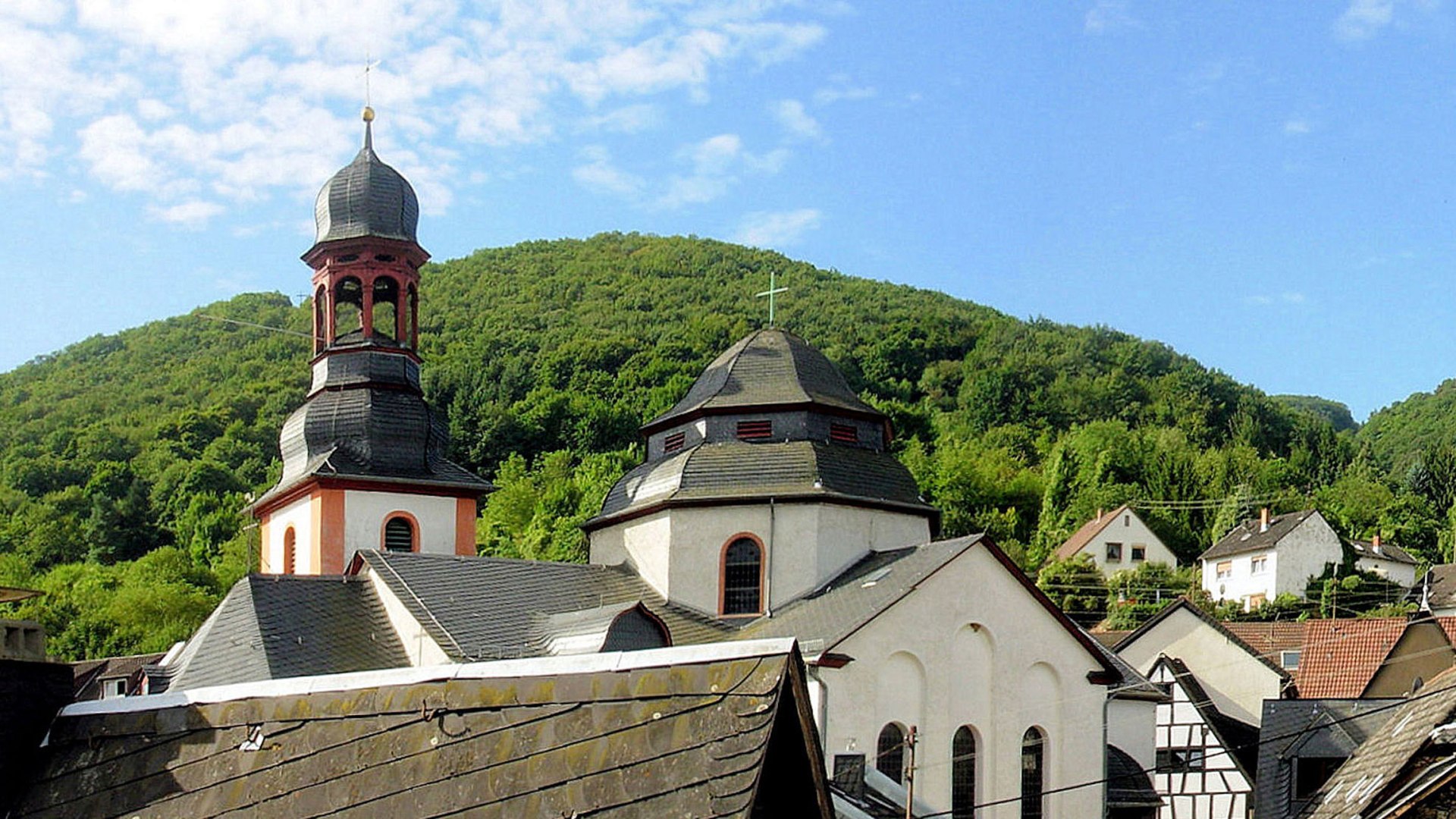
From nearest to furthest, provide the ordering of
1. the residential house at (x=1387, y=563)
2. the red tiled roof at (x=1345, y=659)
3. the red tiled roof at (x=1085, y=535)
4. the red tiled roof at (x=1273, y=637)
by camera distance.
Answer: the red tiled roof at (x=1345, y=659) < the red tiled roof at (x=1273, y=637) < the residential house at (x=1387, y=563) < the red tiled roof at (x=1085, y=535)

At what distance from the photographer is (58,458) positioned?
282 feet

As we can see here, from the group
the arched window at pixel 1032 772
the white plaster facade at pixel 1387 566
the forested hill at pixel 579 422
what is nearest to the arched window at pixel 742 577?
the arched window at pixel 1032 772

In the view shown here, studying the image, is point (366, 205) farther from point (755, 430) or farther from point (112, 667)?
point (112, 667)

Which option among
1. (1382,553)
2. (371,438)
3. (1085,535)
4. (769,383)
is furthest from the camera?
(1085,535)

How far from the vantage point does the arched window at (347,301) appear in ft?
122

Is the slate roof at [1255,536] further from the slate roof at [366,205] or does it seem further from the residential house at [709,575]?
the slate roof at [366,205]

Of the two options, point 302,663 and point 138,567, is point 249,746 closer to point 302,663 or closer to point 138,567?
point 302,663

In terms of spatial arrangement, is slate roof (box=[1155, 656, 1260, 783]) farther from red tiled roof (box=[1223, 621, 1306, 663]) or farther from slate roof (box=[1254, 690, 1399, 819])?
red tiled roof (box=[1223, 621, 1306, 663])

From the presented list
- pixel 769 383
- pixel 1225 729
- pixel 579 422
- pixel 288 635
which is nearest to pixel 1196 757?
pixel 1225 729

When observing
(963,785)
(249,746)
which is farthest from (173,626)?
(249,746)

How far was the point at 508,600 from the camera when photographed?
31.5 m

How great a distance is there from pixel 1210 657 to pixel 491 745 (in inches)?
1815

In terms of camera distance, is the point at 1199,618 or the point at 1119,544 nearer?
the point at 1199,618

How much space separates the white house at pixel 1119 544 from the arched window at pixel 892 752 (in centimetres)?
5280
